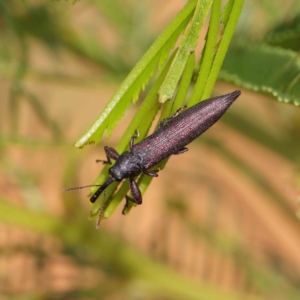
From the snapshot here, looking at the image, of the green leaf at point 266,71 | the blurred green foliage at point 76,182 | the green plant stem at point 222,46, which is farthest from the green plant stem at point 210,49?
the blurred green foliage at point 76,182

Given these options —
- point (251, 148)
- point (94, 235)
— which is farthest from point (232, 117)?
point (94, 235)

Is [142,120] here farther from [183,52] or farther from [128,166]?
[128,166]

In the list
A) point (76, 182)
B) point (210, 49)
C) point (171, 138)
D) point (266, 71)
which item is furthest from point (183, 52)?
point (76, 182)

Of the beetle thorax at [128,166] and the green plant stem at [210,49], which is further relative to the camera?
the beetle thorax at [128,166]

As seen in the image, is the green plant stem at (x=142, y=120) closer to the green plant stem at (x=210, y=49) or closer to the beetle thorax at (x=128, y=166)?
the green plant stem at (x=210, y=49)

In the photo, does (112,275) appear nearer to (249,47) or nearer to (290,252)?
(290,252)

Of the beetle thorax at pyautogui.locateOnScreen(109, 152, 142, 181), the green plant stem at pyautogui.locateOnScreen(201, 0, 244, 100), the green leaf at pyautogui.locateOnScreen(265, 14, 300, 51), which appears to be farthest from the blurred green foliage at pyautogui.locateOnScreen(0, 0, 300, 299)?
the green plant stem at pyautogui.locateOnScreen(201, 0, 244, 100)
